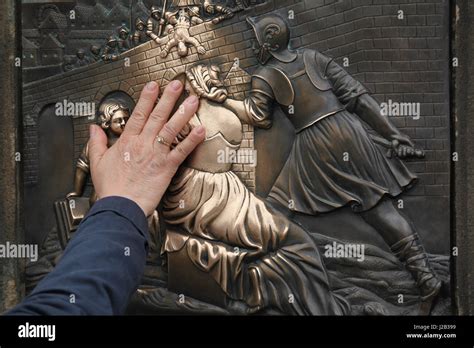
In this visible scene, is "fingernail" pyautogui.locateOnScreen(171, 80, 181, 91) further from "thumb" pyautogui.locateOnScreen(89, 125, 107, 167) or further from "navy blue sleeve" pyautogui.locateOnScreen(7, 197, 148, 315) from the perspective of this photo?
"navy blue sleeve" pyautogui.locateOnScreen(7, 197, 148, 315)

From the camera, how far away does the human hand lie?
3434 millimetres

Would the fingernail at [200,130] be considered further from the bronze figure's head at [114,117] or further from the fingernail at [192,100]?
the bronze figure's head at [114,117]

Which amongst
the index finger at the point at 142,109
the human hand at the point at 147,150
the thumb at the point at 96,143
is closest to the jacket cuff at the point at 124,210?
the human hand at the point at 147,150

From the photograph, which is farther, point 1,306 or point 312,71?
point 1,306

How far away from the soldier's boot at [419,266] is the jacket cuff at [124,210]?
2.37 meters

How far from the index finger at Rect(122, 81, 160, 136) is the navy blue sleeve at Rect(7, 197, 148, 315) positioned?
1746 mm

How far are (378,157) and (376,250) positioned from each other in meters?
0.61

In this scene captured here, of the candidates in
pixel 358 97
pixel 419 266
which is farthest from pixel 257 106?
pixel 419 266

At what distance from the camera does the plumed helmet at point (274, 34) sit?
4.09 metres

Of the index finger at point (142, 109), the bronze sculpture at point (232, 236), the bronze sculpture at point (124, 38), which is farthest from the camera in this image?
the bronze sculpture at point (124, 38)

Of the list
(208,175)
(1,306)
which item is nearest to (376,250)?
(208,175)

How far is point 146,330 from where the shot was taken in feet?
14.0

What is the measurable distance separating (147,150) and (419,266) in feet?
6.29

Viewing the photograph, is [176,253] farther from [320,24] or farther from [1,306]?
[320,24]
